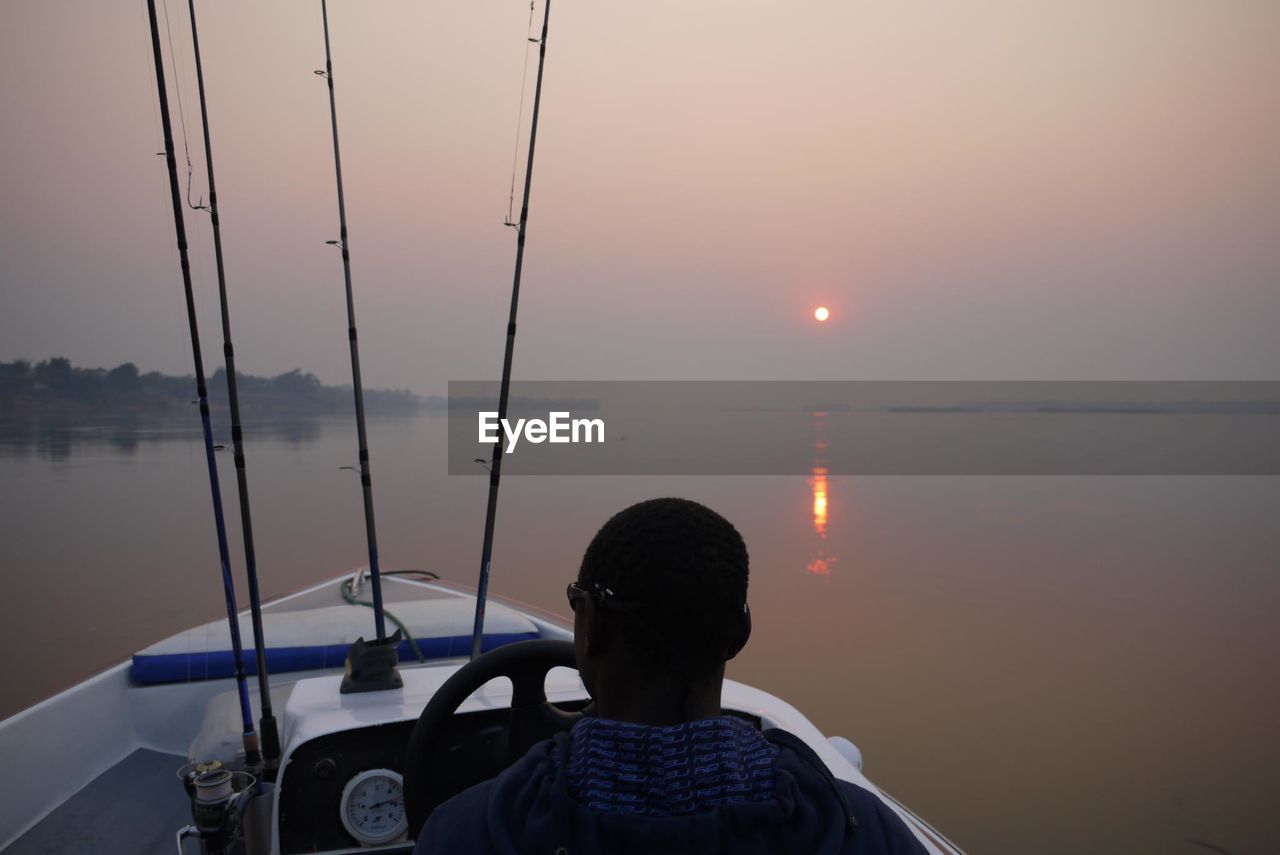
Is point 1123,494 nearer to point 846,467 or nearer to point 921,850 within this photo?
point 846,467

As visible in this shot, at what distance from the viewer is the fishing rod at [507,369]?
2.92m

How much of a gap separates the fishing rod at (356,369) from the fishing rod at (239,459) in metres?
0.36

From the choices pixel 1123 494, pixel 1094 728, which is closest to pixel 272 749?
pixel 1094 728

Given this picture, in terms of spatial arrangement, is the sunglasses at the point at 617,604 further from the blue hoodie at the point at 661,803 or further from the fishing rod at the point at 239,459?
the fishing rod at the point at 239,459

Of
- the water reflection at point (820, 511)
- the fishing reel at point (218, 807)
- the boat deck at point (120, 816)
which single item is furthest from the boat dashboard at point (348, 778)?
the water reflection at point (820, 511)

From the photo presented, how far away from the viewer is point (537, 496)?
15227 mm

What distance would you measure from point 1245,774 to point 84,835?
714 centimetres

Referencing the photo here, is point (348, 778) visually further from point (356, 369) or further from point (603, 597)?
point (356, 369)

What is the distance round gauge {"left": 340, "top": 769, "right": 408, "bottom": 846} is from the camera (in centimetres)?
193

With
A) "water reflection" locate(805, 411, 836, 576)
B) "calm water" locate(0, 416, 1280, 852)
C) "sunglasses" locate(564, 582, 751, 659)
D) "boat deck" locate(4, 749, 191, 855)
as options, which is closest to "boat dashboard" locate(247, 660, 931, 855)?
"sunglasses" locate(564, 582, 751, 659)

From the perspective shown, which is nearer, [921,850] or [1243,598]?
[921,850]


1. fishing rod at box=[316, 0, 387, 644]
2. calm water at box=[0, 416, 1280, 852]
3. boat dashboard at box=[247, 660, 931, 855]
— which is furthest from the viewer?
calm water at box=[0, 416, 1280, 852]

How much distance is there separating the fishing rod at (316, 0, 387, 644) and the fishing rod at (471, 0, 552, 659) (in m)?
0.32

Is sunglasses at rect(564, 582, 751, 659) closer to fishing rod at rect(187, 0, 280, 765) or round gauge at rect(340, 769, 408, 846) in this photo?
round gauge at rect(340, 769, 408, 846)
